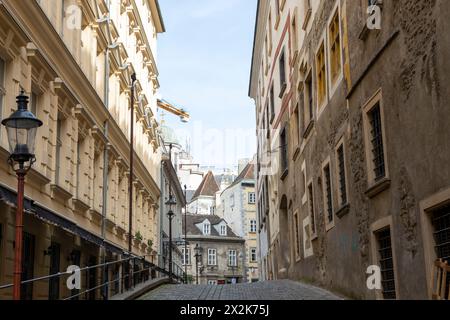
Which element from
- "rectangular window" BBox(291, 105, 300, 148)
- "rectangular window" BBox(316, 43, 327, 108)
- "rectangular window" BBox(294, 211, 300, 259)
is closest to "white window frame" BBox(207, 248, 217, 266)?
"rectangular window" BBox(294, 211, 300, 259)

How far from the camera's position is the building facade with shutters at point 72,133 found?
14.5 meters

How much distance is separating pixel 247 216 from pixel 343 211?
6487cm

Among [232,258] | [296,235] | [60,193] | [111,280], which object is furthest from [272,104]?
[232,258]

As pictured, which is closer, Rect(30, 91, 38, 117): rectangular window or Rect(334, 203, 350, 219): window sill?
Rect(334, 203, 350, 219): window sill

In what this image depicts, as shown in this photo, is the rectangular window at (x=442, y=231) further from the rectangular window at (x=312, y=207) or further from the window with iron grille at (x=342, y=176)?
the rectangular window at (x=312, y=207)

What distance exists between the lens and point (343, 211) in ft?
52.9

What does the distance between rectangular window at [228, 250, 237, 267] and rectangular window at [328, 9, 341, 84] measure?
62213 mm

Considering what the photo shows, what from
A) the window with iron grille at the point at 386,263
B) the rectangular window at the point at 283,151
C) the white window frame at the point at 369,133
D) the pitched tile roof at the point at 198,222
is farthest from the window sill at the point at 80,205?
the pitched tile roof at the point at 198,222

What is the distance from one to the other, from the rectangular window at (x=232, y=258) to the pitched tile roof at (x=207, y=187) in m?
26.0

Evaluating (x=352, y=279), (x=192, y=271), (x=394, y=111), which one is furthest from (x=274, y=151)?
(x=192, y=271)

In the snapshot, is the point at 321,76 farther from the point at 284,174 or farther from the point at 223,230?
the point at 223,230

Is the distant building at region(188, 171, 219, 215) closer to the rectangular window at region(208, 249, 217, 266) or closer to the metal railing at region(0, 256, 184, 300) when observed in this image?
the rectangular window at region(208, 249, 217, 266)

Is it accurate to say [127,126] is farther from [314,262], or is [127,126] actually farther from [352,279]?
[352,279]

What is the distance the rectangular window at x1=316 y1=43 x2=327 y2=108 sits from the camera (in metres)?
19.1
